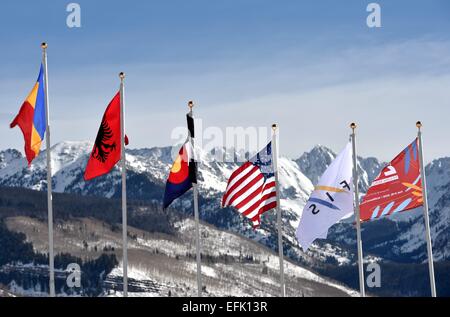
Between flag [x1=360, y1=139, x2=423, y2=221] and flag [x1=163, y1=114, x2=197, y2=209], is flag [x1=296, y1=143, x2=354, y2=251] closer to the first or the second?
flag [x1=360, y1=139, x2=423, y2=221]

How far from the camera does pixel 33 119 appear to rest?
72062 mm

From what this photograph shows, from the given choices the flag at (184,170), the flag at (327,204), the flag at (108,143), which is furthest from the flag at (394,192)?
the flag at (108,143)

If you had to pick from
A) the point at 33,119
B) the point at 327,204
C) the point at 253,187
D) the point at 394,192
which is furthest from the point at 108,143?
the point at 394,192

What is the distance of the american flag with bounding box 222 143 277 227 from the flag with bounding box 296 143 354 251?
2784mm

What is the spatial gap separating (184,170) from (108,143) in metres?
5.84

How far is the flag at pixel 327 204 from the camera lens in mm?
72375

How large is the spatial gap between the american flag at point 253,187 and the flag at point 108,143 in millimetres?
8719

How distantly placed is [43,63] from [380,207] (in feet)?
88.4

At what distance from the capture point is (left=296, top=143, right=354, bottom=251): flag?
7238 centimetres

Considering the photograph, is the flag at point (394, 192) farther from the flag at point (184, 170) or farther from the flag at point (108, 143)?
the flag at point (108, 143)

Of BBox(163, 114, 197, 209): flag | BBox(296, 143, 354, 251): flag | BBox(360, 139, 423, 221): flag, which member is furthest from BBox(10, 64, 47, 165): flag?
BBox(360, 139, 423, 221): flag

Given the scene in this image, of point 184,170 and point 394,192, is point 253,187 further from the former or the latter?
point 394,192
